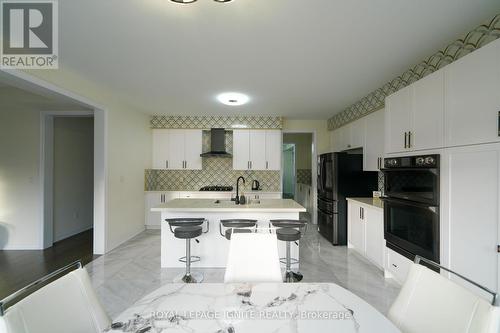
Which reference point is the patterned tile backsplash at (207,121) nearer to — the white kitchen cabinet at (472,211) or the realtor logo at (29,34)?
the realtor logo at (29,34)

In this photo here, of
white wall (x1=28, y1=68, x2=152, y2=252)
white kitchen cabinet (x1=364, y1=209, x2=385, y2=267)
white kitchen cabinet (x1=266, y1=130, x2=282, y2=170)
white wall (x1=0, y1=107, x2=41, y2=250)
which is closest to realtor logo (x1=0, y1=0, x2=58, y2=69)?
white wall (x1=28, y1=68, x2=152, y2=252)

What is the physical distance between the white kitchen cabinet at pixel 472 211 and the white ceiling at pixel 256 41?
3.76ft

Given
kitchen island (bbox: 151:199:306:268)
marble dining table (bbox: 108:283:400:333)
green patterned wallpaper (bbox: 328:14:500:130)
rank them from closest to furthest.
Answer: marble dining table (bbox: 108:283:400:333) → green patterned wallpaper (bbox: 328:14:500:130) → kitchen island (bbox: 151:199:306:268)

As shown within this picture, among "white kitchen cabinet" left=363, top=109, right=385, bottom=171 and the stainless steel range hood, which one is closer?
"white kitchen cabinet" left=363, top=109, right=385, bottom=171

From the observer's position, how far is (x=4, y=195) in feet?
12.4

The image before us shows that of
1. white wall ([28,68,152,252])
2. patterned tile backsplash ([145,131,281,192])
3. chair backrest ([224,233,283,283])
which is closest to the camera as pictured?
chair backrest ([224,233,283,283])

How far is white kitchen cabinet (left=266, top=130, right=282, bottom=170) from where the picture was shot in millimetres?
5227

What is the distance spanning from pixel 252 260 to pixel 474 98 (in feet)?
6.60

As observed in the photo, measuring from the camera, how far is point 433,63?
2.41 meters

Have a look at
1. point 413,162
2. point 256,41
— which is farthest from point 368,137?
point 256,41

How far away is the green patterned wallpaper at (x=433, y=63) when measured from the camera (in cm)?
189

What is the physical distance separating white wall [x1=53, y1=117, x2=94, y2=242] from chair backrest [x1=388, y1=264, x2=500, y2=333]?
213 inches

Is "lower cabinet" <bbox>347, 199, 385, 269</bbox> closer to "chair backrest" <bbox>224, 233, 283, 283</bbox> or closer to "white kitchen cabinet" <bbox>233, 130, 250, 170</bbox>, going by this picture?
"chair backrest" <bbox>224, 233, 283, 283</bbox>

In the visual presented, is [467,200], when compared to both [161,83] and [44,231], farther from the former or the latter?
[44,231]
